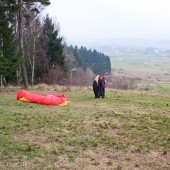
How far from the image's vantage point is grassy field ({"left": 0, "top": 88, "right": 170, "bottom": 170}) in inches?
318

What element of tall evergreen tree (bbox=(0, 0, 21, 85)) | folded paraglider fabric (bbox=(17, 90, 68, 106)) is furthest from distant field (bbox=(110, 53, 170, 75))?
folded paraglider fabric (bbox=(17, 90, 68, 106))

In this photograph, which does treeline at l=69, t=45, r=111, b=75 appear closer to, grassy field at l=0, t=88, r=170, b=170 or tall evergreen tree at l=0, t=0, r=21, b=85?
tall evergreen tree at l=0, t=0, r=21, b=85

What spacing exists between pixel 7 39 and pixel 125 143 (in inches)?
673

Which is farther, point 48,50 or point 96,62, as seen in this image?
point 96,62

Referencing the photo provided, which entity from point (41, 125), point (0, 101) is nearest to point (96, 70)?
point (0, 101)

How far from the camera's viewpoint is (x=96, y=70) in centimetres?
9794

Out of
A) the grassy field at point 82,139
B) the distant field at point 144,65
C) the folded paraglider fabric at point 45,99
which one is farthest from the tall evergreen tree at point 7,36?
the distant field at point 144,65

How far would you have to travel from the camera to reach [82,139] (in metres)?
10.3

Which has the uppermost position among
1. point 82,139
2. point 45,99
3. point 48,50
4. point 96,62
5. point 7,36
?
point 96,62

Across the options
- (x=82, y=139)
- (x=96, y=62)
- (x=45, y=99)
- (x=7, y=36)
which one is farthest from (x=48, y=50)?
(x=96, y=62)

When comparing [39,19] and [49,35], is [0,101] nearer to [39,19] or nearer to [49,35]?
[39,19]

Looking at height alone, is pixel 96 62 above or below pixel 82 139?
above

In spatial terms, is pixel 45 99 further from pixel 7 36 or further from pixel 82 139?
pixel 7 36

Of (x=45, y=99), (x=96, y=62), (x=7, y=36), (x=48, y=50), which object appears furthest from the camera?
(x=96, y=62)
